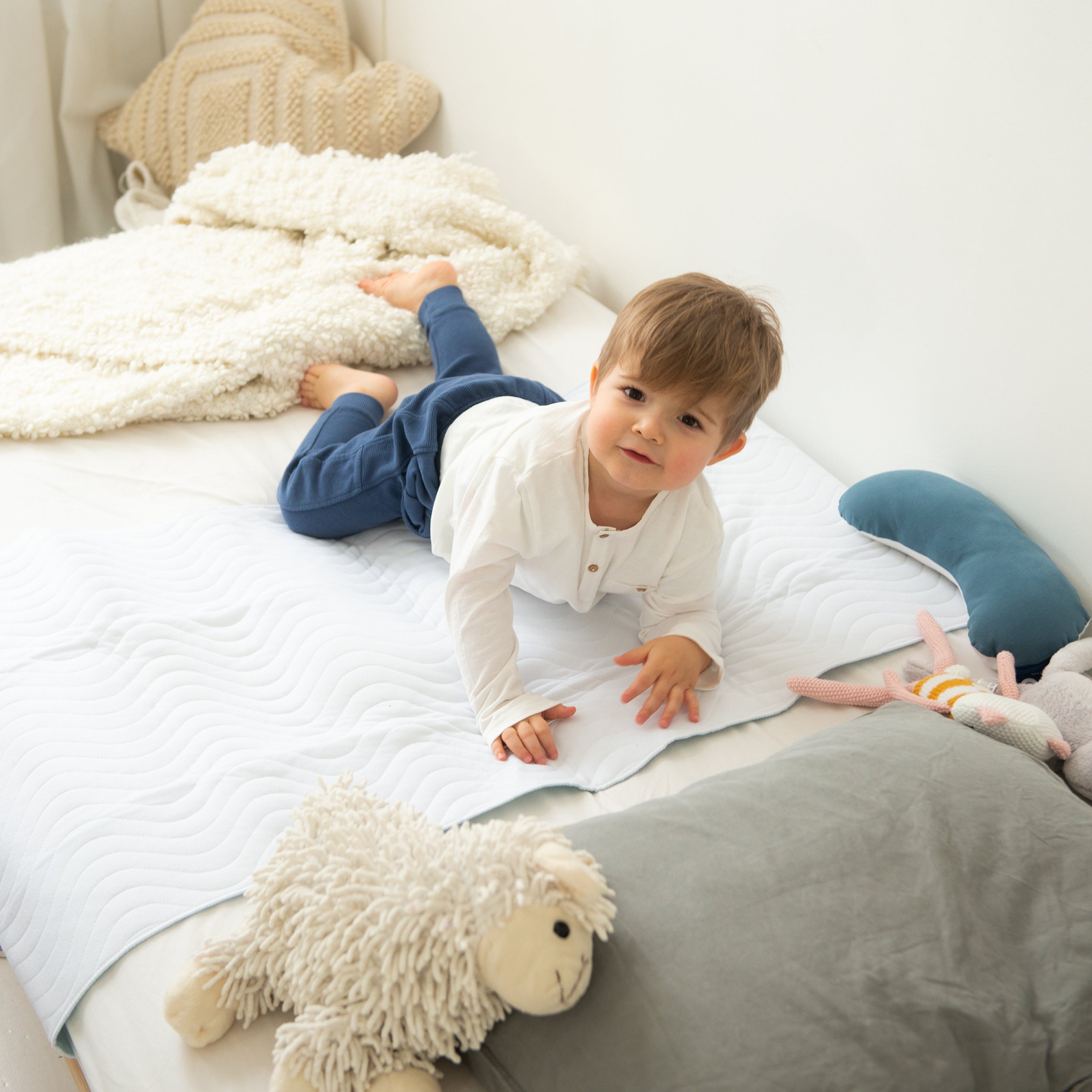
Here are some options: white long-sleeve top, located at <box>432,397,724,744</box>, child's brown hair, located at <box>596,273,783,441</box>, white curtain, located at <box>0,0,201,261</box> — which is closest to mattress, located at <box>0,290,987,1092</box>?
white long-sleeve top, located at <box>432,397,724,744</box>

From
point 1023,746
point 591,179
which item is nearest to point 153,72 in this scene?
point 591,179

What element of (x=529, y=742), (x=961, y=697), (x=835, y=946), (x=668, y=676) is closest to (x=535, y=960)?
(x=835, y=946)

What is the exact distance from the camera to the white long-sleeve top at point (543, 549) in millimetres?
954

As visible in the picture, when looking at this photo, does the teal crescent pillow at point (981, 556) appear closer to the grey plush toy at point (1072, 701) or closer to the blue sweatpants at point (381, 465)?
the grey plush toy at point (1072, 701)

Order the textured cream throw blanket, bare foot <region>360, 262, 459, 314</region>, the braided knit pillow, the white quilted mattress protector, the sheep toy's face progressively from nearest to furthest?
the sheep toy's face, the white quilted mattress protector, the textured cream throw blanket, bare foot <region>360, 262, 459, 314</region>, the braided knit pillow

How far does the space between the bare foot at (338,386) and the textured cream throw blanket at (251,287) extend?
2 cm

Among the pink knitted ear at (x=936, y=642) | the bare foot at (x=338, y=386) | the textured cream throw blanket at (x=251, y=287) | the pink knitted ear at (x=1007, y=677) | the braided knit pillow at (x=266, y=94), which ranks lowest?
the pink knitted ear at (x=936, y=642)

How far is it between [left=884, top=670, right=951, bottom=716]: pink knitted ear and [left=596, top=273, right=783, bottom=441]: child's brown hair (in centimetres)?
32

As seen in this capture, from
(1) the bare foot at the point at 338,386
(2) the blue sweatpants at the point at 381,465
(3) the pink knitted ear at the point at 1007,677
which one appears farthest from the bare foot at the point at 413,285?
(3) the pink knitted ear at the point at 1007,677

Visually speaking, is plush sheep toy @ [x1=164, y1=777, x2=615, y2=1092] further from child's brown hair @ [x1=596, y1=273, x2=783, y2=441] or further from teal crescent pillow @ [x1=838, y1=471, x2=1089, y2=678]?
teal crescent pillow @ [x1=838, y1=471, x2=1089, y2=678]

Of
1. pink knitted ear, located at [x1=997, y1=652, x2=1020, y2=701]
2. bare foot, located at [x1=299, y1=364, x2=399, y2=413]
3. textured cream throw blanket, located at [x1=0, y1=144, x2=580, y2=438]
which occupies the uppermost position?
Answer: textured cream throw blanket, located at [x1=0, y1=144, x2=580, y2=438]

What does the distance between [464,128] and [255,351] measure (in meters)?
0.88

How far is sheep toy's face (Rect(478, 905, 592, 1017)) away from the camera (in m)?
0.55

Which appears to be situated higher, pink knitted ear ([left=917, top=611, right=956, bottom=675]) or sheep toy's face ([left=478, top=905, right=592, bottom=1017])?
sheep toy's face ([left=478, top=905, right=592, bottom=1017])
